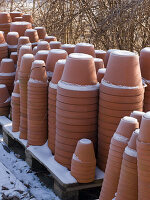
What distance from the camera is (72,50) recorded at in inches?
183

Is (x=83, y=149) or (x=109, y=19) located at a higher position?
(x=109, y=19)

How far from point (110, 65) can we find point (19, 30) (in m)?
2.92

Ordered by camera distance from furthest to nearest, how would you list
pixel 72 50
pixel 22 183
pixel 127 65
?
pixel 72 50 → pixel 22 183 → pixel 127 65

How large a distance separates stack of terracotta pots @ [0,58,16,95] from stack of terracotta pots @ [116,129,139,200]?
300cm

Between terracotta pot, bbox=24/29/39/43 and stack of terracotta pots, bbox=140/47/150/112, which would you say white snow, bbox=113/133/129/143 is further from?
terracotta pot, bbox=24/29/39/43

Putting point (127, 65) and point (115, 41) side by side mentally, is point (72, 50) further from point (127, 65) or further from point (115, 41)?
point (115, 41)

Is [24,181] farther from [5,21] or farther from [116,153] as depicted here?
[5,21]

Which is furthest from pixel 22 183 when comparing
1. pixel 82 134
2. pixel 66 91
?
pixel 66 91

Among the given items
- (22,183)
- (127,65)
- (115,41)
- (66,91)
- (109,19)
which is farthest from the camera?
(115,41)

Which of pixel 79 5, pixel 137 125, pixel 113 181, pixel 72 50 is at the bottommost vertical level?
pixel 113 181

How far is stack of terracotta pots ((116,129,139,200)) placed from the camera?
2.69 metres

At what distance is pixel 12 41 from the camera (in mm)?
5711

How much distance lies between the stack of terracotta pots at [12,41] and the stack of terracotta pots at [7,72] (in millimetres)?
495

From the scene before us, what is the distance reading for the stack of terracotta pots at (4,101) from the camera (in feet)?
17.2
